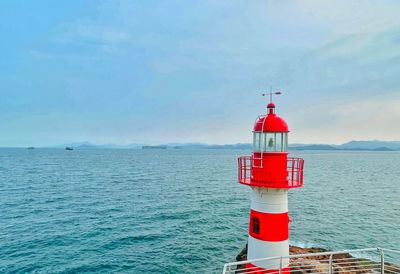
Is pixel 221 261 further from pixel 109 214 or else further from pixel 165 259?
pixel 109 214

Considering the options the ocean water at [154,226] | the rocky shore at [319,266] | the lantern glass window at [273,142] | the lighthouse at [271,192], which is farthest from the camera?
the ocean water at [154,226]

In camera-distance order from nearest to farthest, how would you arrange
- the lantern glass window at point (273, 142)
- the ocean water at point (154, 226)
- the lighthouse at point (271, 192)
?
1. the lighthouse at point (271, 192)
2. the lantern glass window at point (273, 142)
3. the ocean water at point (154, 226)

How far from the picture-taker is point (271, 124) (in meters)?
9.73

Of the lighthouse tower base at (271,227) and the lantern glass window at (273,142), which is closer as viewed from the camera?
the lighthouse tower base at (271,227)

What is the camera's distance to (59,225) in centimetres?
2458

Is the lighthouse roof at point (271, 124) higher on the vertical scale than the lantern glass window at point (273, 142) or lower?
higher

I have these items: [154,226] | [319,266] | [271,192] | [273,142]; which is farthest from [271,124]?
[154,226]

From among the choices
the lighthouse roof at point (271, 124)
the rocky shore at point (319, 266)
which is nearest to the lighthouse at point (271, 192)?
the lighthouse roof at point (271, 124)

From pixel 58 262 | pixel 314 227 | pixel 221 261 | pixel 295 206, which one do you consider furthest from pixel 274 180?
pixel 295 206

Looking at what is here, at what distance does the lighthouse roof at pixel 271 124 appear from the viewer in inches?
382

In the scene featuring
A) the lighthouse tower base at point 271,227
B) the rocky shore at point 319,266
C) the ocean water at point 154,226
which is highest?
the lighthouse tower base at point 271,227

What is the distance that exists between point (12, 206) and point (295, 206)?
3291cm

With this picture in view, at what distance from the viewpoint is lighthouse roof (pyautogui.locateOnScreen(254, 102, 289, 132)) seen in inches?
382

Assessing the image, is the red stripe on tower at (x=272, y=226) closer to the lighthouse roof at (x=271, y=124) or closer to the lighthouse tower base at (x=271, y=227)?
the lighthouse tower base at (x=271, y=227)
